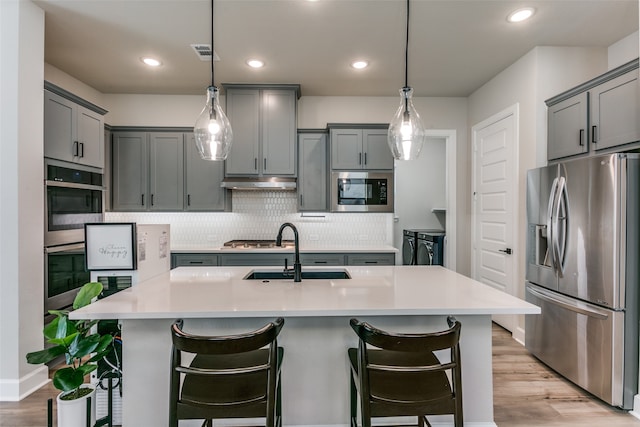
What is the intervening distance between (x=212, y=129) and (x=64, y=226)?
67.8 inches

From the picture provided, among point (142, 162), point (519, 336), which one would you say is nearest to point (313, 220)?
point (142, 162)

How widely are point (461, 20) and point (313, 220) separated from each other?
2.72 metres

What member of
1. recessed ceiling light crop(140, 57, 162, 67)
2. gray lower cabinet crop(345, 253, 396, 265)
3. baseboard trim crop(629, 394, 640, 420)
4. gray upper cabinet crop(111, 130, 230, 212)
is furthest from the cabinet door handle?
recessed ceiling light crop(140, 57, 162, 67)

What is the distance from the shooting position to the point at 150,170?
4285mm

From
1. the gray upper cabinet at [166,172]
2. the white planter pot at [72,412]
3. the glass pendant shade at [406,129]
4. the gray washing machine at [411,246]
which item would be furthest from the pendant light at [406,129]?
the gray upper cabinet at [166,172]

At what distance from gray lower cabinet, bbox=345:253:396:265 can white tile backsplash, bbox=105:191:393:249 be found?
516 millimetres

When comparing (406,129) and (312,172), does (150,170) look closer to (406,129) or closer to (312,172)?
(312,172)

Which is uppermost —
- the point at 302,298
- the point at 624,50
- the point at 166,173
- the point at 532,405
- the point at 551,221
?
the point at 624,50

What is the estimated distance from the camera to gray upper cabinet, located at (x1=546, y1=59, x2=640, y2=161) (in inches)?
94.0

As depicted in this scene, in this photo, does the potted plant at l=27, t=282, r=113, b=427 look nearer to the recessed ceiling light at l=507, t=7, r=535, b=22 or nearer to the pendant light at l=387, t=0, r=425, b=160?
the pendant light at l=387, t=0, r=425, b=160

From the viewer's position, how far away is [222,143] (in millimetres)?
2320

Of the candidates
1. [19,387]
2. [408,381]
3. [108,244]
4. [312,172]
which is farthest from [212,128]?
[19,387]

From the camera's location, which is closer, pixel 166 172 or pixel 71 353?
pixel 71 353

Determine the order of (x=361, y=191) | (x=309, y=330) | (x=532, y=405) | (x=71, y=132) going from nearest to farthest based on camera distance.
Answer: (x=309, y=330) → (x=532, y=405) → (x=71, y=132) → (x=361, y=191)
